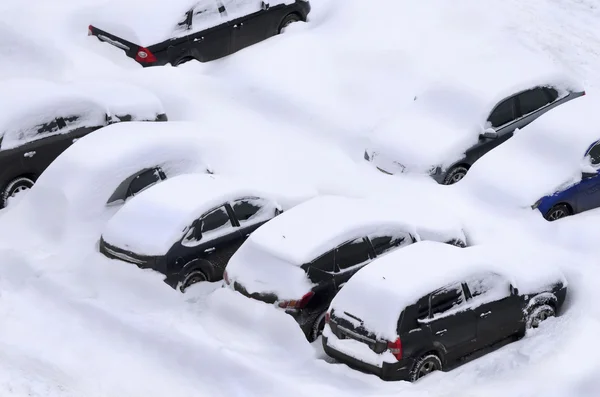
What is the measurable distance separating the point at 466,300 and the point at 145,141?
6.13 m

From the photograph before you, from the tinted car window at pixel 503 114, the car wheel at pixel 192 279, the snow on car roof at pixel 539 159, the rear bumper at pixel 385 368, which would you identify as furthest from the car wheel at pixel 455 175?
the rear bumper at pixel 385 368

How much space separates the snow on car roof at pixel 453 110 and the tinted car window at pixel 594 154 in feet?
6.74

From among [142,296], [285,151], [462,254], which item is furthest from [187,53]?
[462,254]

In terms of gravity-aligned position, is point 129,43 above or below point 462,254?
above

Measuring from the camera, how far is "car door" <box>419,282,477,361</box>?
11562mm

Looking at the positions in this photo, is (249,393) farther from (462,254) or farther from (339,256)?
(462,254)

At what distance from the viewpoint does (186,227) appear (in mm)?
13438

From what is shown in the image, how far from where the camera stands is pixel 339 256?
12648mm

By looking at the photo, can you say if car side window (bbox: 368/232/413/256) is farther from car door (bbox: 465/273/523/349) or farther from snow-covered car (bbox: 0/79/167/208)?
snow-covered car (bbox: 0/79/167/208)

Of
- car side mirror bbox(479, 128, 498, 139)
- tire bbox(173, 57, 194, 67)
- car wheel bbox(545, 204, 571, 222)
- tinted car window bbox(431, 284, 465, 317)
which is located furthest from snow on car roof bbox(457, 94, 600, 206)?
tire bbox(173, 57, 194, 67)

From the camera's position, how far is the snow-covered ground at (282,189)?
11273 millimetres

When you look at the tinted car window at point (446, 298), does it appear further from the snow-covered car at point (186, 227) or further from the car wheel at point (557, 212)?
the car wheel at point (557, 212)

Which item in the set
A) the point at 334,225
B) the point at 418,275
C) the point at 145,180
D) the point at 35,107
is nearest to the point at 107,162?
the point at 145,180

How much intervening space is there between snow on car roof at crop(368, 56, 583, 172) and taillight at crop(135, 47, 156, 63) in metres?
5.26
